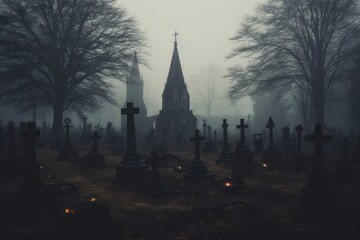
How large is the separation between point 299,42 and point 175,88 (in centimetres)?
1450

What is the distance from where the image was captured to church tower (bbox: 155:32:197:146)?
30484mm

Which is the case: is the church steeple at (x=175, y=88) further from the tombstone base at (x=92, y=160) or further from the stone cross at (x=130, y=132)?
the stone cross at (x=130, y=132)

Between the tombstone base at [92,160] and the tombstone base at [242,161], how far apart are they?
557 cm

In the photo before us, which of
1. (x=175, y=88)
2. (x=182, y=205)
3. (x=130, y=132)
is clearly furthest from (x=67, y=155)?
(x=175, y=88)

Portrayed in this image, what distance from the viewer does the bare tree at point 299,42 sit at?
19203 mm

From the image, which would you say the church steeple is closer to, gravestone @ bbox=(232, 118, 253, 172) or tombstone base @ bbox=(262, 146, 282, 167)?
tombstone base @ bbox=(262, 146, 282, 167)

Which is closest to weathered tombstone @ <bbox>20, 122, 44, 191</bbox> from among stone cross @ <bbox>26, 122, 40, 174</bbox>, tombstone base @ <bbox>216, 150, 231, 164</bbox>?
stone cross @ <bbox>26, 122, 40, 174</bbox>

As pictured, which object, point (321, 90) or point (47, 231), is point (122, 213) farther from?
point (321, 90)

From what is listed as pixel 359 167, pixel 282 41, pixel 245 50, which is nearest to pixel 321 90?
pixel 282 41

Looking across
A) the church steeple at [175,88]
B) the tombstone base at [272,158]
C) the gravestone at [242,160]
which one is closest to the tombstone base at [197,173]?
the gravestone at [242,160]

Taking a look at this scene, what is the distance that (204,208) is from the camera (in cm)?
584

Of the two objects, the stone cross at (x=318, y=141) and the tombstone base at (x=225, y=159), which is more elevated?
the stone cross at (x=318, y=141)

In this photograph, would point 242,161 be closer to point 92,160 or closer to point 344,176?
point 344,176

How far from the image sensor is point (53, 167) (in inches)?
449
